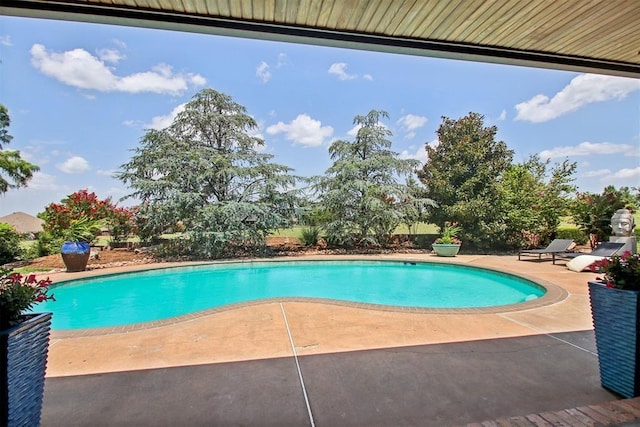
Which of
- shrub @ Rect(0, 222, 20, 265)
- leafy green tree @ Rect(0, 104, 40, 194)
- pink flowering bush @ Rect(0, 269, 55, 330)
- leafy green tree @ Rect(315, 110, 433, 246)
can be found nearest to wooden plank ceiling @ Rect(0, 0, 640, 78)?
pink flowering bush @ Rect(0, 269, 55, 330)

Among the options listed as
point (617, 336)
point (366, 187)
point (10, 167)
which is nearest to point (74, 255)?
point (10, 167)

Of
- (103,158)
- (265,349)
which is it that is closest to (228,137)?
(103,158)

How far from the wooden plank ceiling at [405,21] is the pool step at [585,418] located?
2501 mm

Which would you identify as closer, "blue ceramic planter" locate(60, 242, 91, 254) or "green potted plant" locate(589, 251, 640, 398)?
"green potted plant" locate(589, 251, 640, 398)

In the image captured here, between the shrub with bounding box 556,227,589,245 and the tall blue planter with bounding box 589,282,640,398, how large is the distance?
1175 centimetres

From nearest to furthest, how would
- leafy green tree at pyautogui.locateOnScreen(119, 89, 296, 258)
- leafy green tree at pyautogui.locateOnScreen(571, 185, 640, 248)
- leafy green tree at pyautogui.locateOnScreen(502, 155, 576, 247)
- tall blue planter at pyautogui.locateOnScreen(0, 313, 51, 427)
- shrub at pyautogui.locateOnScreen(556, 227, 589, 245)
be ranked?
1. tall blue planter at pyautogui.locateOnScreen(0, 313, 51, 427)
2. leafy green tree at pyautogui.locateOnScreen(571, 185, 640, 248)
3. leafy green tree at pyautogui.locateOnScreen(119, 89, 296, 258)
4. shrub at pyautogui.locateOnScreen(556, 227, 589, 245)
5. leafy green tree at pyautogui.locateOnScreen(502, 155, 576, 247)

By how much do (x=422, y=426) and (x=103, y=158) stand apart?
14.9 m

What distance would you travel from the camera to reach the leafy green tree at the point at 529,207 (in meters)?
12.0

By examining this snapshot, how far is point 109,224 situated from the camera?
1223 cm

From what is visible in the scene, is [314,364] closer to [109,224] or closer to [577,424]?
[577,424]

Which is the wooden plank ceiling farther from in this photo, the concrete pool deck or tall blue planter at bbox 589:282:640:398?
the concrete pool deck

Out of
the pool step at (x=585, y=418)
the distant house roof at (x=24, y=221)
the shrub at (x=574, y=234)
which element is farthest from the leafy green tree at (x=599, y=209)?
the distant house roof at (x=24, y=221)

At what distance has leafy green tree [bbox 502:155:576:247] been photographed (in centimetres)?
1199

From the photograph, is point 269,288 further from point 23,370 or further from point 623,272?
point 623,272
